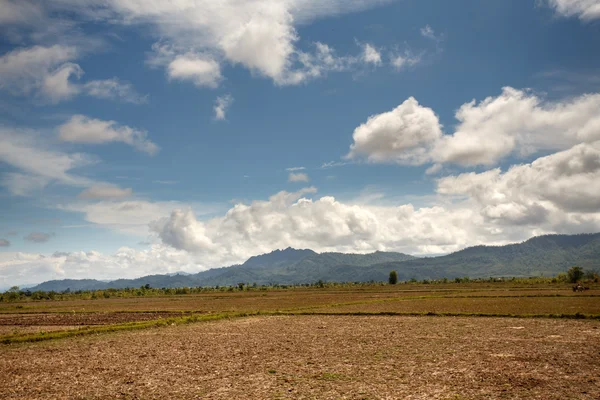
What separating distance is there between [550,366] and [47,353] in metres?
32.3

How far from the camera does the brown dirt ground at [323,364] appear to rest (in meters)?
17.8

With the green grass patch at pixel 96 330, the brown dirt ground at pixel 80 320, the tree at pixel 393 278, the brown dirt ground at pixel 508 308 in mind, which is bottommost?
the tree at pixel 393 278

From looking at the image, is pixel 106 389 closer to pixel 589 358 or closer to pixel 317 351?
pixel 317 351

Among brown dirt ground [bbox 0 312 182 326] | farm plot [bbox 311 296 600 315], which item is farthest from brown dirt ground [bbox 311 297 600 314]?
brown dirt ground [bbox 0 312 182 326]

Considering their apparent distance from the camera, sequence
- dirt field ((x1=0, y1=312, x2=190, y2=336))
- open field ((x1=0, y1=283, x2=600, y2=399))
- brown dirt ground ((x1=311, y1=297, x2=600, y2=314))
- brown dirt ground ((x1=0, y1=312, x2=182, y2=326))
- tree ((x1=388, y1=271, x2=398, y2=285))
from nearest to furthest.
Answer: open field ((x1=0, y1=283, x2=600, y2=399)), dirt field ((x1=0, y1=312, x2=190, y2=336)), brown dirt ground ((x1=311, y1=297, x2=600, y2=314)), brown dirt ground ((x1=0, y1=312, x2=182, y2=326)), tree ((x1=388, y1=271, x2=398, y2=285))

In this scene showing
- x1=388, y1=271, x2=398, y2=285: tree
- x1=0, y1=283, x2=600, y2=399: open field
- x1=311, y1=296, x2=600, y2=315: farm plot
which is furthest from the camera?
x1=388, y1=271, x2=398, y2=285: tree

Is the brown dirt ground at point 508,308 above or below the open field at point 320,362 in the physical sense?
below

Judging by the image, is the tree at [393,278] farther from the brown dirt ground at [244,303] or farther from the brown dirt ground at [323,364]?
the brown dirt ground at [323,364]

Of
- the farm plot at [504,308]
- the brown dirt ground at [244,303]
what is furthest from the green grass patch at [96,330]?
the farm plot at [504,308]

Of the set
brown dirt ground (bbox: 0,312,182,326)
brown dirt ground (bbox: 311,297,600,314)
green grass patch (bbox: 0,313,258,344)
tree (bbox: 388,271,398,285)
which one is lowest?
tree (bbox: 388,271,398,285)

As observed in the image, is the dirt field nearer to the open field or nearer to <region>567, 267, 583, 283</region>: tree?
the open field

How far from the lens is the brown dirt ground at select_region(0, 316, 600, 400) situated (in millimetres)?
17750

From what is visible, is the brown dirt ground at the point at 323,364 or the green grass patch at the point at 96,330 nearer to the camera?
the brown dirt ground at the point at 323,364

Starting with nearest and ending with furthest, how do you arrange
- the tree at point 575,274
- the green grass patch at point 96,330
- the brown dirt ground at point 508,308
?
1. the green grass patch at point 96,330
2. the brown dirt ground at point 508,308
3. the tree at point 575,274
